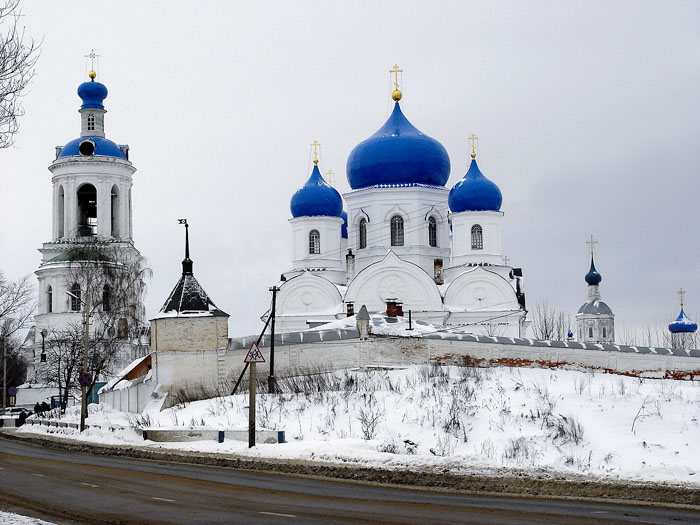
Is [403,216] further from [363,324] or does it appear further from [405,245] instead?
[363,324]

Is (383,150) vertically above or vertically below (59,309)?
above

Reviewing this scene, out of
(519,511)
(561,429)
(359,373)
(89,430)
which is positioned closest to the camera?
(519,511)

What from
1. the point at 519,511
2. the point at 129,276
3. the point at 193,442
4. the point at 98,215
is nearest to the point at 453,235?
the point at 129,276

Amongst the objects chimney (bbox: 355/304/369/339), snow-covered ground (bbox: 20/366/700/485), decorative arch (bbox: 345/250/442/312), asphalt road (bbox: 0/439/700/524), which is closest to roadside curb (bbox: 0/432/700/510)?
asphalt road (bbox: 0/439/700/524)

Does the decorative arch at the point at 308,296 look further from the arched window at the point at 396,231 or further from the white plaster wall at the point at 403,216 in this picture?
the arched window at the point at 396,231

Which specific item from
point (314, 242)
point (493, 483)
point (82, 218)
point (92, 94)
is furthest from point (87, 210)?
point (493, 483)

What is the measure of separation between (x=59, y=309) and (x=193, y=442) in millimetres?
31793

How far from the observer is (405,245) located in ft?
145

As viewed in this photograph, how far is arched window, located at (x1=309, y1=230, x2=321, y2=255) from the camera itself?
150 ft

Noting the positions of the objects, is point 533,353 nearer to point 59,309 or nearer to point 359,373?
point 359,373

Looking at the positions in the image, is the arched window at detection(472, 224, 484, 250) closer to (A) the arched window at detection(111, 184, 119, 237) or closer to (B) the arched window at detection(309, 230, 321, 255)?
(B) the arched window at detection(309, 230, 321, 255)

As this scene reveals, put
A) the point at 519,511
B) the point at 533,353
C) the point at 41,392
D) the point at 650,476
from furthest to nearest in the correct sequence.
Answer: the point at 41,392, the point at 533,353, the point at 650,476, the point at 519,511

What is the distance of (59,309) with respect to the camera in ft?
165

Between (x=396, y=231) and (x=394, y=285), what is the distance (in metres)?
3.29
